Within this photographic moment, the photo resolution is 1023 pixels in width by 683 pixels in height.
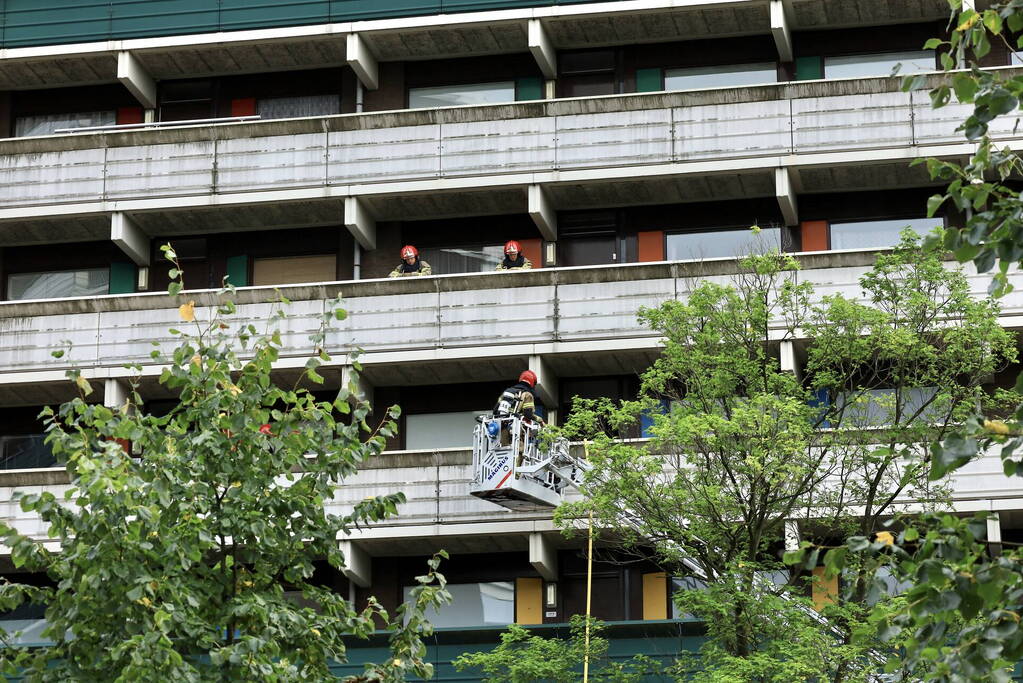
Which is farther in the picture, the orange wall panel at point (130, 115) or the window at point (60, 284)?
the orange wall panel at point (130, 115)

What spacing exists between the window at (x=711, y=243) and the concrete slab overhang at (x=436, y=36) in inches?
156

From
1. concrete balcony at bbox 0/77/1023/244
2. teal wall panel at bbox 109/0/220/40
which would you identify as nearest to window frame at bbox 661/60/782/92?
concrete balcony at bbox 0/77/1023/244

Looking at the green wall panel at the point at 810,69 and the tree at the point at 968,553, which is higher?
the green wall panel at the point at 810,69

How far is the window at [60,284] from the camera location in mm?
39344

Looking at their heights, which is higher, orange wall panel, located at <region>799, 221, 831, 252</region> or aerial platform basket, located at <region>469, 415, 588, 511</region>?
orange wall panel, located at <region>799, 221, 831, 252</region>

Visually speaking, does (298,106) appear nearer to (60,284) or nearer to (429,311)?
(60,284)

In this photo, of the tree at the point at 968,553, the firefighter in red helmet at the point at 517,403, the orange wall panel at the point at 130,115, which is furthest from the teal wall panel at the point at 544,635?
the tree at the point at 968,553

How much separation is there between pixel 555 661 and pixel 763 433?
426 cm

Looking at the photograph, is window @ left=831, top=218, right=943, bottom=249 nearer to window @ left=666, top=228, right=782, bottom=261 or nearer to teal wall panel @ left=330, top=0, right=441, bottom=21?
window @ left=666, top=228, right=782, bottom=261

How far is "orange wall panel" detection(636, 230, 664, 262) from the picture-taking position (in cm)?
3716

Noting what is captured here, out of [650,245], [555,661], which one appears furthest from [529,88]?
[555,661]

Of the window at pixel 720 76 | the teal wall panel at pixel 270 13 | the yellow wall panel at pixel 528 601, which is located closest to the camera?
the yellow wall panel at pixel 528 601

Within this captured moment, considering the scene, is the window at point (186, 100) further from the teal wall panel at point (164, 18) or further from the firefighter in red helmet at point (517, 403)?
the firefighter in red helmet at point (517, 403)

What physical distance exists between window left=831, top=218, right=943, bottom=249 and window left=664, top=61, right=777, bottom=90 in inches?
130
